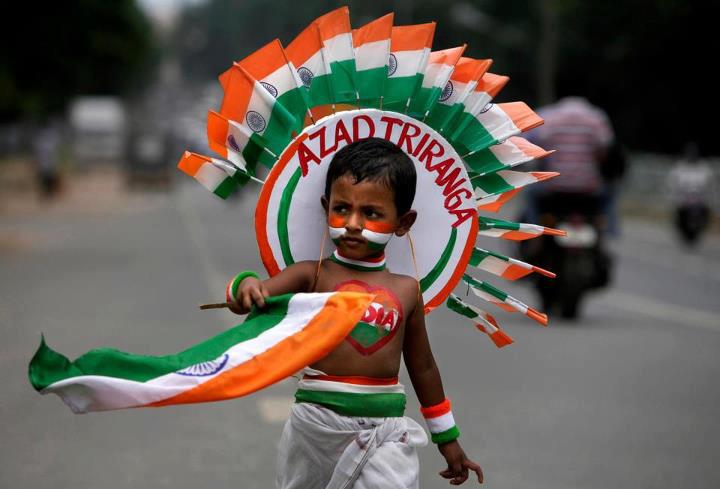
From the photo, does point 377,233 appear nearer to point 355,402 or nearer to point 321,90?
point 355,402

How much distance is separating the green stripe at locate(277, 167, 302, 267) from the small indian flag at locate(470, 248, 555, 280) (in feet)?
2.06

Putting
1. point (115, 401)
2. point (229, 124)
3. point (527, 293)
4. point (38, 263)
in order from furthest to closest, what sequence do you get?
1. point (38, 263)
2. point (527, 293)
3. point (229, 124)
4. point (115, 401)

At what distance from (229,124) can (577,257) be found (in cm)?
869

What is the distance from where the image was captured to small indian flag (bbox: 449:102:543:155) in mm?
4336

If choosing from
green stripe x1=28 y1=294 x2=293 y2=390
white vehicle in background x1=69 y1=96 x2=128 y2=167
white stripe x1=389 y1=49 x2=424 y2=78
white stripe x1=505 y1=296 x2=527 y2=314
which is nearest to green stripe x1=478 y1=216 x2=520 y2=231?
white stripe x1=505 y1=296 x2=527 y2=314

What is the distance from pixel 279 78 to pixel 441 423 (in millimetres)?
1135

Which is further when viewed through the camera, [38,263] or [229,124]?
[38,263]

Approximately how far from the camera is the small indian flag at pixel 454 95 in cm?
428

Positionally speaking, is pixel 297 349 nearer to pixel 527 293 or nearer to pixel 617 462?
pixel 617 462

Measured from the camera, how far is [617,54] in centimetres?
4425

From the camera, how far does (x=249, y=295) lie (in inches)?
150

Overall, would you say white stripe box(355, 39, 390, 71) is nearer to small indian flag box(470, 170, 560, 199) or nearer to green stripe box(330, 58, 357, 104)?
green stripe box(330, 58, 357, 104)

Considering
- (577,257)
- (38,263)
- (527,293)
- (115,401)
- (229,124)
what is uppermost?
(229,124)

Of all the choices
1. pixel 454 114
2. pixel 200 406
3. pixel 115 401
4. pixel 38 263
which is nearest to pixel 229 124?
pixel 454 114
